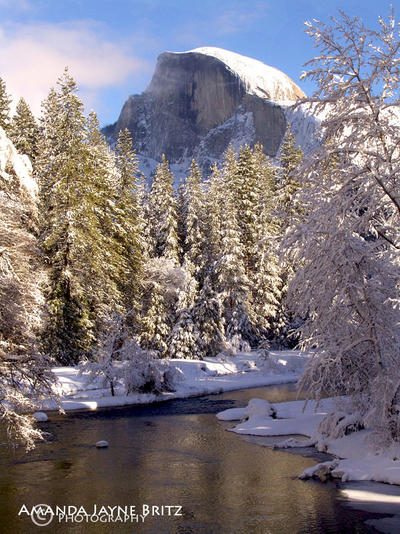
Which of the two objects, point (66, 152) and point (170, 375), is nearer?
point (170, 375)

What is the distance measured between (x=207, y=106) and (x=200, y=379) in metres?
141

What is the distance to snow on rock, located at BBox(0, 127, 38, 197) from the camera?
37.4 feet

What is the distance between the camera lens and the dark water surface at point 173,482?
397 inches

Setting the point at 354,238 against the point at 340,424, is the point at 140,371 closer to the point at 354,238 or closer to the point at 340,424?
the point at 340,424

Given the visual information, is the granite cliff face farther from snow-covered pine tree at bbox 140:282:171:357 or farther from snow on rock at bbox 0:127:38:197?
snow on rock at bbox 0:127:38:197

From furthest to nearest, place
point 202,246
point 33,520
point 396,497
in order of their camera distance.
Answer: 1. point 202,246
2. point 396,497
3. point 33,520

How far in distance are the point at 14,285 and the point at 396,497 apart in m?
10.4

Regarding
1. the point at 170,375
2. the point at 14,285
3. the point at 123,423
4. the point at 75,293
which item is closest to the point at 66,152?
the point at 75,293

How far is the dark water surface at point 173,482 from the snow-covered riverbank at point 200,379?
492cm

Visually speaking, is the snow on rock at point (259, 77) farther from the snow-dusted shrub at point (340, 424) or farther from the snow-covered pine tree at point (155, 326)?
the snow-dusted shrub at point (340, 424)

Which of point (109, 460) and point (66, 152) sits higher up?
point (66, 152)

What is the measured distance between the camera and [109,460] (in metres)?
14.9

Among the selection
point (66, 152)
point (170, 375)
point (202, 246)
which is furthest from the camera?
point (202, 246)

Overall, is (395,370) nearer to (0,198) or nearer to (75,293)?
(0,198)
